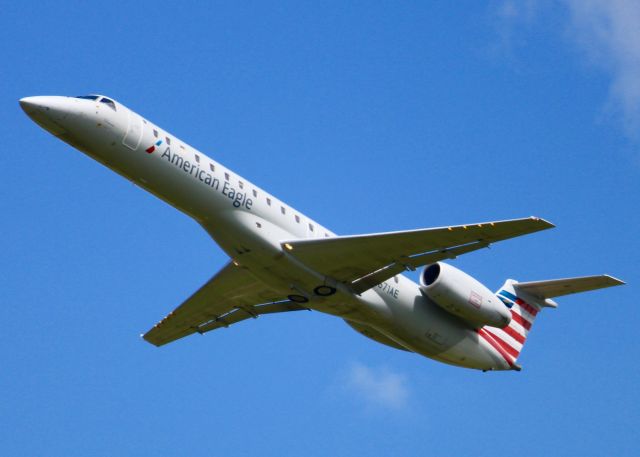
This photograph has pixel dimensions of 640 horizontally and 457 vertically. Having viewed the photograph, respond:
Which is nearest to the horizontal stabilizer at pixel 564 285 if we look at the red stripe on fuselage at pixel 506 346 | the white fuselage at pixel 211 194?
the red stripe on fuselage at pixel 506 346

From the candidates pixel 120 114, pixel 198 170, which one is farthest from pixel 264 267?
pixel 120 114

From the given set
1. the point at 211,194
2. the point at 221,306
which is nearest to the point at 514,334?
the point at 221,306

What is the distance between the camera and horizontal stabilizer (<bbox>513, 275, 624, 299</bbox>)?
2425 cm

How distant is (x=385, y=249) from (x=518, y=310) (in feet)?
22.4

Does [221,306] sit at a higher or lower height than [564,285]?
lower

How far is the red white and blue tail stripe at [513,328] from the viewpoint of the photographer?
2741 centimetres

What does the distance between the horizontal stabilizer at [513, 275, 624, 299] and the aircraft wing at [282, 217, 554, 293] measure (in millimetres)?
3884

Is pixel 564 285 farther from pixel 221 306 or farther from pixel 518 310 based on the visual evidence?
pixel 221 306

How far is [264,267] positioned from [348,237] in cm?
208

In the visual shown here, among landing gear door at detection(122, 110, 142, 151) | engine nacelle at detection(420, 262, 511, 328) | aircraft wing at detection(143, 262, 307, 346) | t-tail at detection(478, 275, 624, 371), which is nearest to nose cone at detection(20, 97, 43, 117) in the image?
landing gear door at detection(122, 110, 142, 151)

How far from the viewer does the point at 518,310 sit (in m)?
28.1

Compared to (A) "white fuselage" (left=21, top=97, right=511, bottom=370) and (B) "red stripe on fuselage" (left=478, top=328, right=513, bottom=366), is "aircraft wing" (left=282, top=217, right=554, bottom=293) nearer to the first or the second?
(A) "white fuselage" (left=21, top=97, right=511, bottom=370)

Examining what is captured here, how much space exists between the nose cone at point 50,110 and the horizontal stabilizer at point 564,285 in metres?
12.6

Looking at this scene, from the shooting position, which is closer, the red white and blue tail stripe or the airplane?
the airplane
